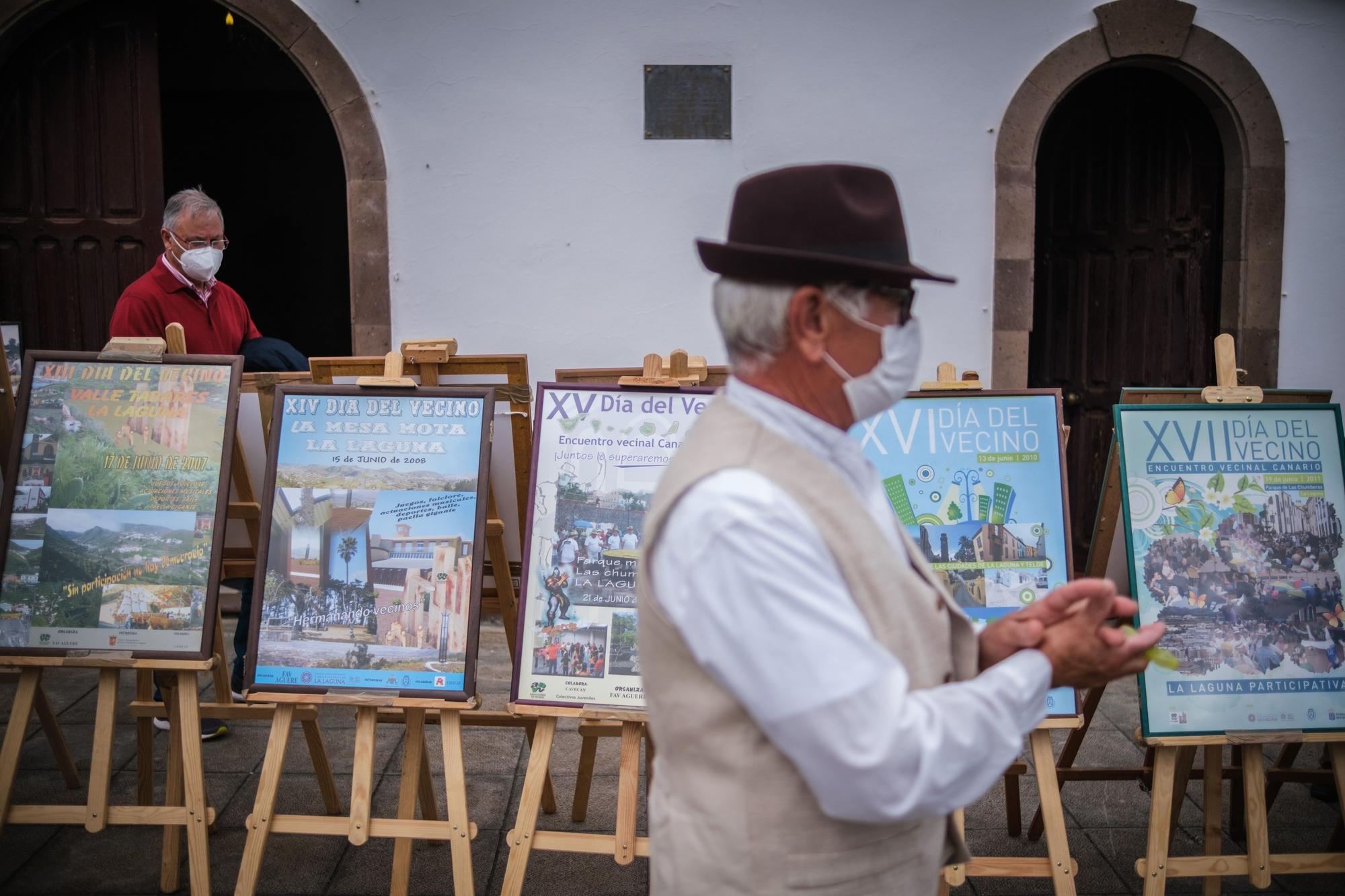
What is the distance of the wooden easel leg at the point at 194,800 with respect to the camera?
266cm

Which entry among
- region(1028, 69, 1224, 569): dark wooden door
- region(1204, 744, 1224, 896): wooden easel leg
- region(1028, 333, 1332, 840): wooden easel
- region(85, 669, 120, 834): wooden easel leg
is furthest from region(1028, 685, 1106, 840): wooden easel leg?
region(1028, 69, 1224, 569): dark wooden door

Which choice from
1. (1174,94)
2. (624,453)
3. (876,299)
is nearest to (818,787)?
(876,299)

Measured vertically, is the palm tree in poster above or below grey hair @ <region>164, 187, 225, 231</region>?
below

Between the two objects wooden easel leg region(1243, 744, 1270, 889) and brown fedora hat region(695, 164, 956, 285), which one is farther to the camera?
wooden easel leg region(1243, 744, 1270, 889)

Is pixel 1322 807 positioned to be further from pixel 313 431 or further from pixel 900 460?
pixel 313 431

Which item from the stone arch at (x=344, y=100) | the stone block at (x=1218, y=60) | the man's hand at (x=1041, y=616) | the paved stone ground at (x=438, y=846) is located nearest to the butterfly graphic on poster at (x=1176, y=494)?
the paved stone ground at (x=438, y=846)

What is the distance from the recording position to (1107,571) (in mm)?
3170

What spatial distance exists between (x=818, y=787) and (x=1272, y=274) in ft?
16.4

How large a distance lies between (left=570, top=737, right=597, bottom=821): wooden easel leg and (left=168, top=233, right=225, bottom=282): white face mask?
209cm

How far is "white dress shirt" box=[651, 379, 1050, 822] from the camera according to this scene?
43.1 inches

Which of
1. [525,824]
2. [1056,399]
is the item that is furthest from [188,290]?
[1056,399]

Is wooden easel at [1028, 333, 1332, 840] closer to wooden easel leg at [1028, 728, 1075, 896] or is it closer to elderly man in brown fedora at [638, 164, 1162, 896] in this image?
wooden easel leg at [1028, 728, 1075, 896]

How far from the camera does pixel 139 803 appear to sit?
3.24 meters

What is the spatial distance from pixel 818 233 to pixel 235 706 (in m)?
2.68
